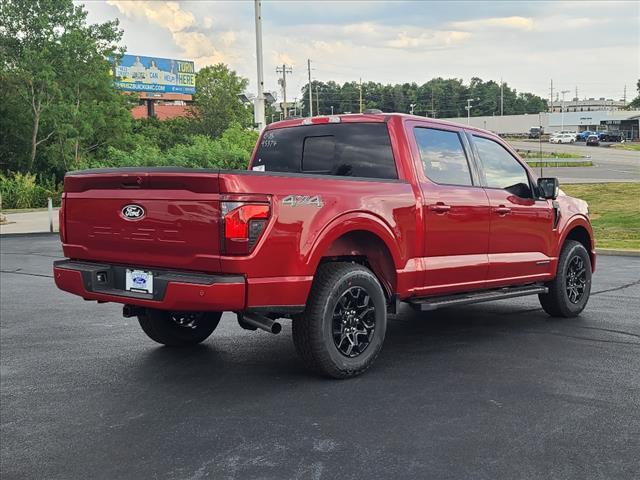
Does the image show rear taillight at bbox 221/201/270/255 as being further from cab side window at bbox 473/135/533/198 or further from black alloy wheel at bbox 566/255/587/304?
black alloy wheel at bbox 566/255/587/304

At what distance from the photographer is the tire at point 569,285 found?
25.4 feet

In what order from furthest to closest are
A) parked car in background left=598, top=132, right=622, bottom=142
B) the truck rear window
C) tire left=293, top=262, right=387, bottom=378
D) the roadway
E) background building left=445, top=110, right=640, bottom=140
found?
background building left=445, top=110, right=640, bottom=140, parked car in background left=598, top=132, right=622, bottom=142, the roadway, the truck rear window, tire left=293, top=262, right=387, bottom=378

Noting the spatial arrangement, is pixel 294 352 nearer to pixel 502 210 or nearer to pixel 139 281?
pixel 139 281

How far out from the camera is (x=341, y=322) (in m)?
5.42

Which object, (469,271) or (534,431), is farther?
(469,271)

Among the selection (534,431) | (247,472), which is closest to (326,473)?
(247,472)

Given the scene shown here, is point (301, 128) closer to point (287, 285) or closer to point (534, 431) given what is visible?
point (287, 285)

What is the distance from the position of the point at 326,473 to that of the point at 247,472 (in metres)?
0.41

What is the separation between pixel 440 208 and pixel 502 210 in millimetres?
1020

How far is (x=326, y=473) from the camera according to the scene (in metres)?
3.72

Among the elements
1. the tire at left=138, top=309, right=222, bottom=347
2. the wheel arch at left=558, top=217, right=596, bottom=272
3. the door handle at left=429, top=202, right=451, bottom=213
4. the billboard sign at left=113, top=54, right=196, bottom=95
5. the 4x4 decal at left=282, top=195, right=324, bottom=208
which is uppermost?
the billboard sign at left=113, top=54, right=196, bottom=95

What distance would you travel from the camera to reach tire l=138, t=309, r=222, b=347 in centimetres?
654

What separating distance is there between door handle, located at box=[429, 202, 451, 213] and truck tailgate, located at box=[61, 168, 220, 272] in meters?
2.11

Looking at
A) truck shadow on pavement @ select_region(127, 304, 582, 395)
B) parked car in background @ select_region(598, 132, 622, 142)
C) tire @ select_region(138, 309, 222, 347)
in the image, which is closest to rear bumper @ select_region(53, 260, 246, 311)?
truck shadow on pavement @ select_region(127, 304, 582, 395)
